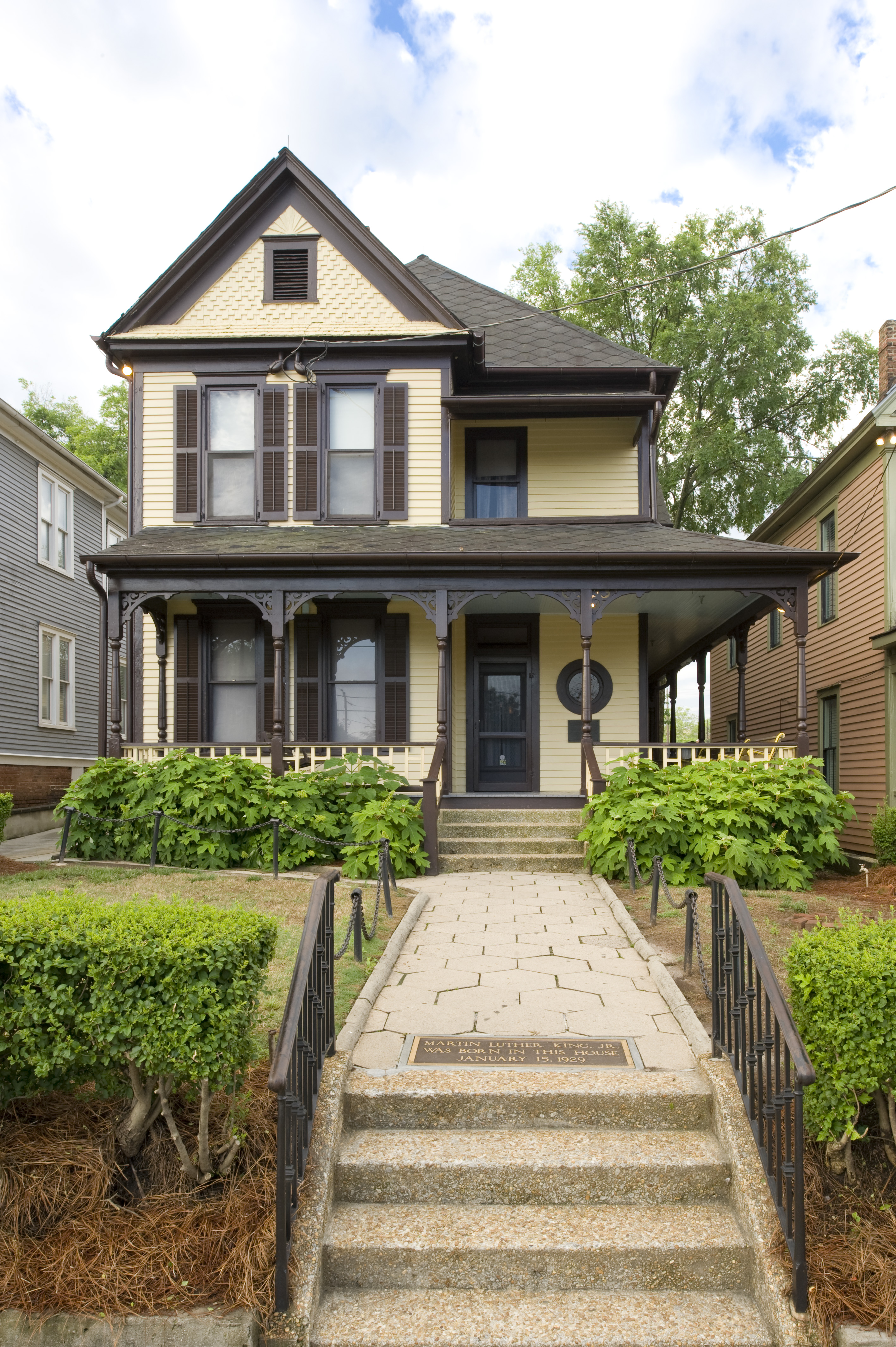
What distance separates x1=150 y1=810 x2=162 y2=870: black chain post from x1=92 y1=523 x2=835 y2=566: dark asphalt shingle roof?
3.31 metres

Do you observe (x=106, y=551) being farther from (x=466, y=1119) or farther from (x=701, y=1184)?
(x=701, y=1184)

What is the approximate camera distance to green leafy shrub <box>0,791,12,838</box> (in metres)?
11.0

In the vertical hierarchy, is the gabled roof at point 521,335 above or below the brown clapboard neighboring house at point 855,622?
above

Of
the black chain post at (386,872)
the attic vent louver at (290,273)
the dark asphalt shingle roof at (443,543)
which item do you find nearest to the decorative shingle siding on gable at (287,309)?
the attic vent louver at (290,273)

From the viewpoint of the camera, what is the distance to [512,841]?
1064cm

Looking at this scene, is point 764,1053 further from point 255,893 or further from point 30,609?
point 30,609

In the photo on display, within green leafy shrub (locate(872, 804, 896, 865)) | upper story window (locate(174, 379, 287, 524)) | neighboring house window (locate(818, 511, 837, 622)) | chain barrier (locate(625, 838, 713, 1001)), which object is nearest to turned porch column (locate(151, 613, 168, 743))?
upper story window (locate(174, 379, 287, 524))

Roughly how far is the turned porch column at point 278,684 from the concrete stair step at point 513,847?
2379 millimetres

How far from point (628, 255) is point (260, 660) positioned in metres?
21.6

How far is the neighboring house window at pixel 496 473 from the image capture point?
14.1 metres

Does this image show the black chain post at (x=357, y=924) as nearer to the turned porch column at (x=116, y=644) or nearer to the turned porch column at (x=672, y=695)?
the turned porch column at (x=116, y=644)

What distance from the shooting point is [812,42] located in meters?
8.30

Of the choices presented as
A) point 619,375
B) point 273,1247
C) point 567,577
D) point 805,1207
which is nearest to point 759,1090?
point 805,1207

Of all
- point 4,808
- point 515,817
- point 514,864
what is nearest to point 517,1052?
point 514,864
